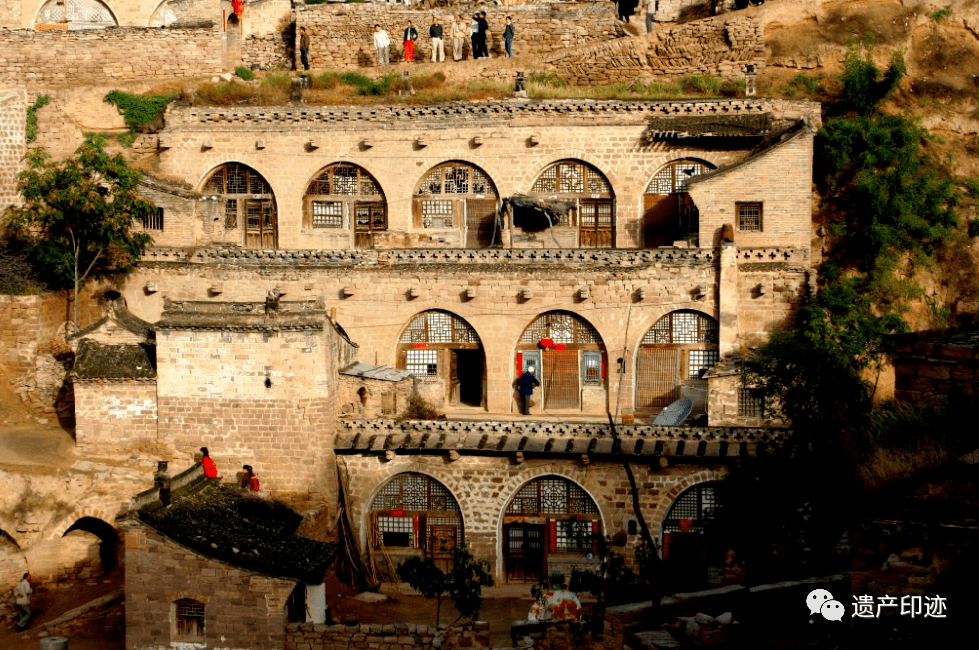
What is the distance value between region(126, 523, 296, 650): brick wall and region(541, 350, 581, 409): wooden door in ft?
44.2

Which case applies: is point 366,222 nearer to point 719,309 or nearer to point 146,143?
point 146,143

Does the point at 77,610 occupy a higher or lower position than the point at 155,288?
lower

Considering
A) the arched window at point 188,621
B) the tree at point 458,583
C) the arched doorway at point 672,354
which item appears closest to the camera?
the tree at point 458,583

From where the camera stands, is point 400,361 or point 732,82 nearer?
point 400,361

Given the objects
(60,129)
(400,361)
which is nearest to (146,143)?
(60,129)

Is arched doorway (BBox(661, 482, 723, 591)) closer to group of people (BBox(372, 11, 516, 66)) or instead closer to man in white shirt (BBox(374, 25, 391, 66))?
group of people (BBox(372, 11, 516, 66))

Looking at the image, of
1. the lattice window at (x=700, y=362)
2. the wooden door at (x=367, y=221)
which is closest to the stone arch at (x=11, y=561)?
the wooden door at (x=367, y=221)

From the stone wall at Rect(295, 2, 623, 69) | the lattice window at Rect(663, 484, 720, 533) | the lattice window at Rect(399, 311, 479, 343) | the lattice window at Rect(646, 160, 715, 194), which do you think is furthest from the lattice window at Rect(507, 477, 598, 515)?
the stone wall at Rect(295, 2, 623, 69)

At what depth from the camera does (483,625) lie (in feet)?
99.0

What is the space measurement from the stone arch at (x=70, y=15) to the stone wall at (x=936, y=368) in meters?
36.2

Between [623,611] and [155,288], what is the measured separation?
2101 centimetres

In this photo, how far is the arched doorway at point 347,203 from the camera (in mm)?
46781

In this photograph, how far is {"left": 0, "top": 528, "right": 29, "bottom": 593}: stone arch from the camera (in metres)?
36.7

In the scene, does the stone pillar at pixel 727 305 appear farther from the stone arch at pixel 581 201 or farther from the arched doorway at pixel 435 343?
the arched doorway at pixel 435 343
